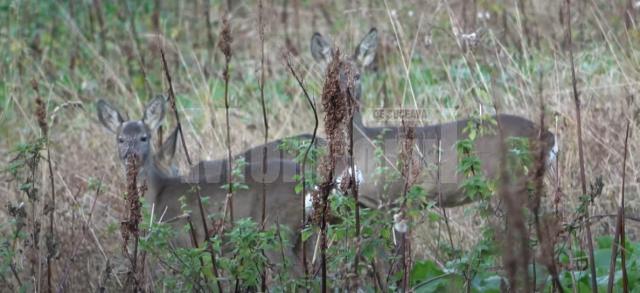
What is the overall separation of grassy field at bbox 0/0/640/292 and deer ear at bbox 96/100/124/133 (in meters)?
0.22

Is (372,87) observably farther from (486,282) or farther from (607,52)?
(486,282)

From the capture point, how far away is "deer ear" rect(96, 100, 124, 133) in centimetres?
735

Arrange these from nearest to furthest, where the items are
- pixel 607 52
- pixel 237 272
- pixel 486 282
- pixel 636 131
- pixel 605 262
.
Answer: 1. pixel 237 272
2. pixel 486 282
3. pixel 605 262
4. pixel 636 131
5. pixel 607 52

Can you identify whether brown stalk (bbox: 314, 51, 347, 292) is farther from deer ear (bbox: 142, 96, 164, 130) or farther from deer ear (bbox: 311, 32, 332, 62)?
deer ear (bbox: 311, 32, 332, 62)

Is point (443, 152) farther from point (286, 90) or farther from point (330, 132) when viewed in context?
point (330, 132)

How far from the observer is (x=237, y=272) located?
360 cm

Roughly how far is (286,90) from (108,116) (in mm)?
1283

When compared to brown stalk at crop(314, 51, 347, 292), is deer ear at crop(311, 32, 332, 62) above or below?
above

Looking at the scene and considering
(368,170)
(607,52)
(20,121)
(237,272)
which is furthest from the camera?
(20,121)

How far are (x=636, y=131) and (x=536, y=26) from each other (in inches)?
111

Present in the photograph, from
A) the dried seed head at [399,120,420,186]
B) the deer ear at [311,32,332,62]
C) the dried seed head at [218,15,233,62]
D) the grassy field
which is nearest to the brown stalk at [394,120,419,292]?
the dried seed head at [399,120,420,186]

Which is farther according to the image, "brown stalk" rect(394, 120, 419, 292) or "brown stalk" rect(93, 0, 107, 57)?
"brown stalk" rect(93, 0, 107, 57)

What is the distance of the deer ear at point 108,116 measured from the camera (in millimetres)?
7348

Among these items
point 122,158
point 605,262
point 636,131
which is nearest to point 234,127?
point 122,158
